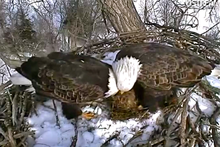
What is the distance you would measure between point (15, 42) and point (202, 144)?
4.00 metres

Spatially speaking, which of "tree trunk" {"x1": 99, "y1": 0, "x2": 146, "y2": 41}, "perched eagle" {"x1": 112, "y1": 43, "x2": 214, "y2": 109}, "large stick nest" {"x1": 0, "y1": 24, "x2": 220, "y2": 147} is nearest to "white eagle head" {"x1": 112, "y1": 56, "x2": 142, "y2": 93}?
"perched eagle" {"x1": 112, "y1": 43, "x2": 214, "y2": 109}

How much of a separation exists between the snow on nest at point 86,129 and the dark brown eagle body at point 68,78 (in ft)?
0.38

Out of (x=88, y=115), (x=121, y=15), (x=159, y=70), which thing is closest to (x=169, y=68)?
(x=159, y=70)

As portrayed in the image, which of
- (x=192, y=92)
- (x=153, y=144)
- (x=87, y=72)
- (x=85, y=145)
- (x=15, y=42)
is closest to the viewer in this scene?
(x=153, y=144)

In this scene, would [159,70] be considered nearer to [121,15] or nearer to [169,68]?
[169,68]

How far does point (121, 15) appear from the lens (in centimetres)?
235

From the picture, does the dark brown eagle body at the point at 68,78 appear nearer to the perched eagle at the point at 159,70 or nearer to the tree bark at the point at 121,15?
the perched eagle at the point at 159,70

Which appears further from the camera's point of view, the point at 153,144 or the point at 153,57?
the point at 153,57

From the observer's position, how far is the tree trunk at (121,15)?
2322 millimetres

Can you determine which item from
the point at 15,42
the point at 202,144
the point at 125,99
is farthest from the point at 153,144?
the point at 15,42

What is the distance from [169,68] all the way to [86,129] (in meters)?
0.44

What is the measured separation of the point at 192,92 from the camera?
1.59 meters

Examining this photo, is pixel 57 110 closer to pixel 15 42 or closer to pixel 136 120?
pixel 136 120

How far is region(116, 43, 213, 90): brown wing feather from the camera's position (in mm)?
1520
